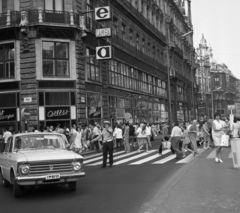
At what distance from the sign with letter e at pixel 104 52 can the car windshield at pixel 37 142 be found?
17.7 m

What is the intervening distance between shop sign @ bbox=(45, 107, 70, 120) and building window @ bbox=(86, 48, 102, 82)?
352cm

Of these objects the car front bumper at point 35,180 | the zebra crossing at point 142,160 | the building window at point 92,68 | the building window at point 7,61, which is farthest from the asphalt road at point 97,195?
the building window at point 92,68

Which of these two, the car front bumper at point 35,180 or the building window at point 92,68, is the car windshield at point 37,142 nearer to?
the car front bumper at point 35,180

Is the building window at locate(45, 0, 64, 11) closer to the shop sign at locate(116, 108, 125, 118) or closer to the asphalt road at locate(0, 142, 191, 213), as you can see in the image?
the shop sign at locate(116, 108, 125, 118)

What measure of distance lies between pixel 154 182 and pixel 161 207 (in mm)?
3299

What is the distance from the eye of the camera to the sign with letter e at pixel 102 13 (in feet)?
90.8

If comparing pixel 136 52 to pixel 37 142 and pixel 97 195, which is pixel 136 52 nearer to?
pixel 37 142

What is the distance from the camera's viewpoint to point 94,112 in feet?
95.8

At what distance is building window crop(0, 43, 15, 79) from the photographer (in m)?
26.3

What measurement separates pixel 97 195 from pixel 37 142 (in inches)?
88.7

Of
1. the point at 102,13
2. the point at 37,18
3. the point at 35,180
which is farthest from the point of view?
the point at 102,13

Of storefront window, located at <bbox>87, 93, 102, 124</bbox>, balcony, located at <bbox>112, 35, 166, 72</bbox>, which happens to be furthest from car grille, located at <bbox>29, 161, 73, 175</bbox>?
balcony, located at <bbox>112, 35, 166, 72</bbox>

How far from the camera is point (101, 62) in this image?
101 feet

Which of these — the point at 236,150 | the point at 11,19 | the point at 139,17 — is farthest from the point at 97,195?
the point at 139,17
